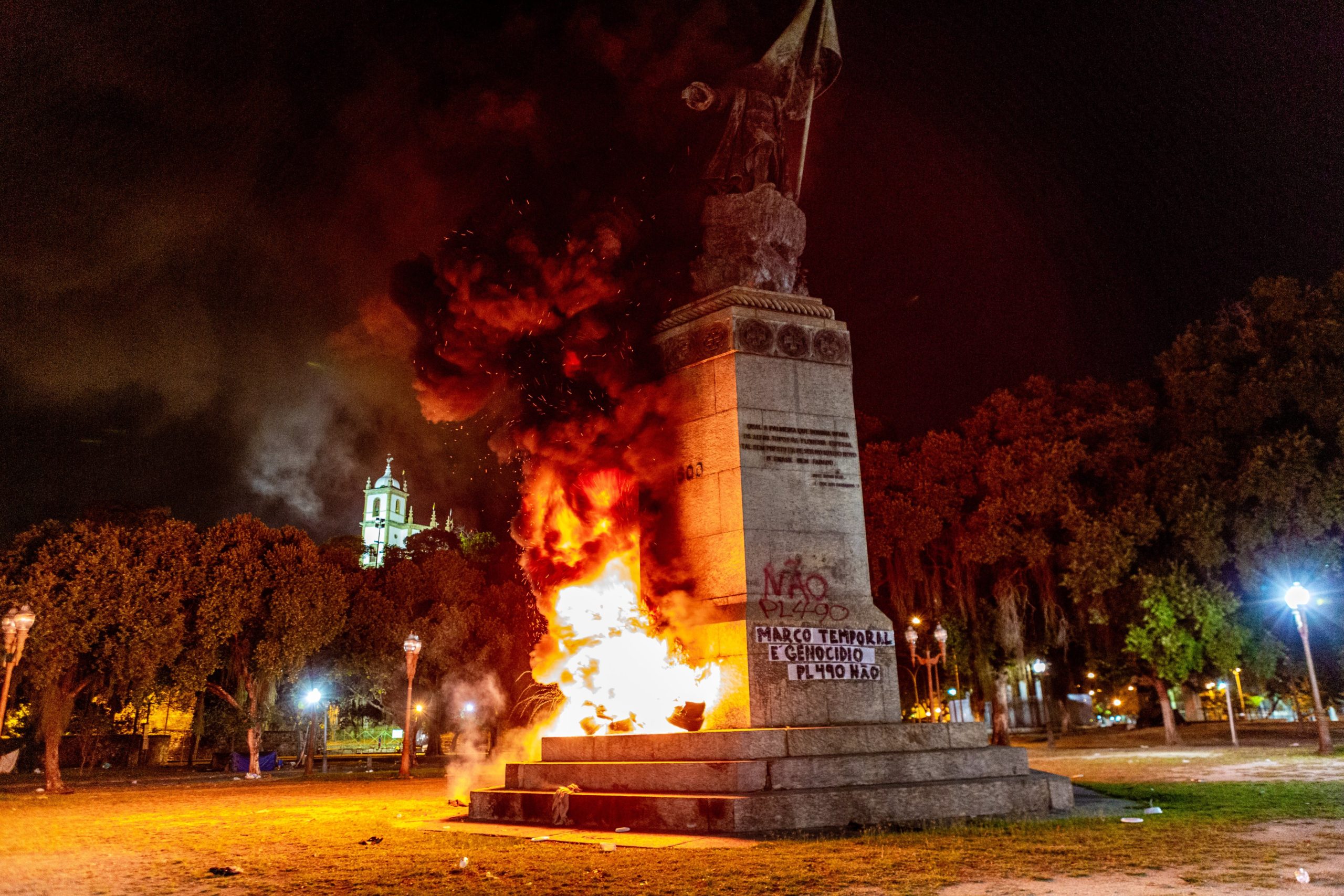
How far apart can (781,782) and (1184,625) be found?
2300 cm

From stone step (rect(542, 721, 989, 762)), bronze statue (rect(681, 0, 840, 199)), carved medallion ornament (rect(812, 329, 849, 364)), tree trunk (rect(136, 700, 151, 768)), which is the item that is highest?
bronze statue (rect(681, 0, 840, 199))

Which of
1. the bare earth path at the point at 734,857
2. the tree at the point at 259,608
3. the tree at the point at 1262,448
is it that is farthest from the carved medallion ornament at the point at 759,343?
the tree at the point at 259,608

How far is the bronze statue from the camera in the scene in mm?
13930

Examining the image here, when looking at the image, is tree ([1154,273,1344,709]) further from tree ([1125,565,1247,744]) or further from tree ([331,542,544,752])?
tree ([331,542,544,752])

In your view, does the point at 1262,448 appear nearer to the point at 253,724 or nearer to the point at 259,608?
the point at 259,608

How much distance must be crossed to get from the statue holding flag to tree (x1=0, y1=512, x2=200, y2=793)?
23.1 metres

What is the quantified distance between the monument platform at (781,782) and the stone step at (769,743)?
0.01 metres

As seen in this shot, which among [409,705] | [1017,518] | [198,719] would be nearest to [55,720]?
[409,705]

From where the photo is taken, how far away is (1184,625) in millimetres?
28047

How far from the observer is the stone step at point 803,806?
30.7ft

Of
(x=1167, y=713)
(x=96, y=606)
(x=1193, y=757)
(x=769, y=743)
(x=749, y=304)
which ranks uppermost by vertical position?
(x=749, y=304)

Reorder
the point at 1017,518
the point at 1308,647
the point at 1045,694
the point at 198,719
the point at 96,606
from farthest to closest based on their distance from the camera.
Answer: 1. the point at 1045,694
2. the point at 198,719
3. the point at 1017,518
4. the point at 96,606
5. the point at 1308,647

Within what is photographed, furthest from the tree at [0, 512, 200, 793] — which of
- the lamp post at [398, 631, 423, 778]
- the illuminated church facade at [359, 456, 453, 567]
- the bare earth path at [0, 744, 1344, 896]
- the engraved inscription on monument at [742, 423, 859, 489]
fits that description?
the illuminated church facade at [359, 456, 453, 567]

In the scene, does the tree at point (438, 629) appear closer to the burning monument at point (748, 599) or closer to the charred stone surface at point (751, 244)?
the burning monument at point (748, 599)
